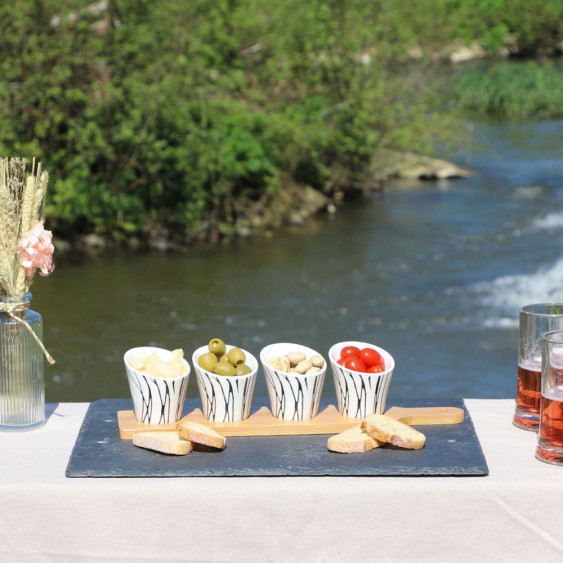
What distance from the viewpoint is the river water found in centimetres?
793

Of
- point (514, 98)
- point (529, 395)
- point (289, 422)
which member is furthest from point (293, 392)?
point (514, 98)

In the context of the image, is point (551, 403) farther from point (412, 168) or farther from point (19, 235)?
point (412, 168)

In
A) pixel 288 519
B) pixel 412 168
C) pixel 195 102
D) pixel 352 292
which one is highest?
pixel 195 102

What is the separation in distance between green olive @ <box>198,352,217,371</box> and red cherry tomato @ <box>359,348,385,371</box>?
1.02 ft

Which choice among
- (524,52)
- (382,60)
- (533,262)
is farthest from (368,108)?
(524,52)

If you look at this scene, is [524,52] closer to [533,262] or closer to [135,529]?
[533,262]

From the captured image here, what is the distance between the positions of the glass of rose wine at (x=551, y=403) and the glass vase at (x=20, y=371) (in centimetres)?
102

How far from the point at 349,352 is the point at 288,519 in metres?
0.45

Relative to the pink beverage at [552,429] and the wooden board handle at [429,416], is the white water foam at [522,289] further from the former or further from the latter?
the pink beverage at [552,429]

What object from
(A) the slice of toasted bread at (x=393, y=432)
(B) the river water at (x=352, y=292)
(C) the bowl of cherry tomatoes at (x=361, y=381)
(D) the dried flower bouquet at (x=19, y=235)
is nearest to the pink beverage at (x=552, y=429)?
(A) the slice of toasted bread at (x=393, y=432)

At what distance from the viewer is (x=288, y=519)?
2.00 meters

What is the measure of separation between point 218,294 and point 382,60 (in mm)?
6269

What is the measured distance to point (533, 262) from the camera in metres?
10.8

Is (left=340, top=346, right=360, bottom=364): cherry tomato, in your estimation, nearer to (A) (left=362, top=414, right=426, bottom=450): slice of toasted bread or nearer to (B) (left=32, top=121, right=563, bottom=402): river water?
(A) (left=362, top=414, right=426, bottom=450): slice of toasted bread
